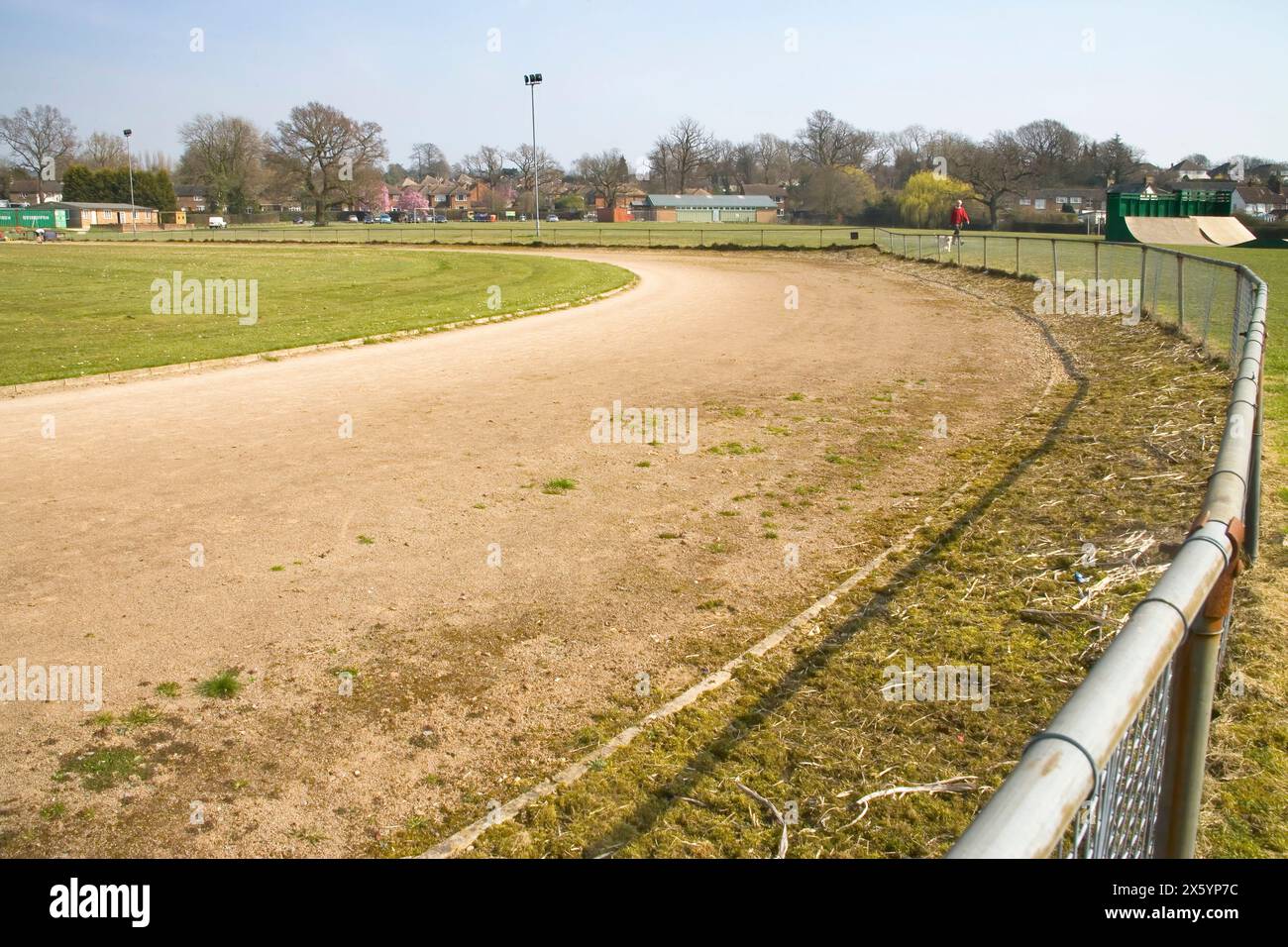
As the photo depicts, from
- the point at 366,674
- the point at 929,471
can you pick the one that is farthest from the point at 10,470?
the point at 929,471

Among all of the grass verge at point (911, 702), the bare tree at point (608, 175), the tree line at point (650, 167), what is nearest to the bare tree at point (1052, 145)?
the tree line at point (650, 167)

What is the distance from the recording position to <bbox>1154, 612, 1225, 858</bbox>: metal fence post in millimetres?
2361

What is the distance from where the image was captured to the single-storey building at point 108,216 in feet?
343

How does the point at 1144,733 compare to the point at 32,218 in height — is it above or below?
below

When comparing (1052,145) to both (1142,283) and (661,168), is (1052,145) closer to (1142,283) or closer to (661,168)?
(661,168)

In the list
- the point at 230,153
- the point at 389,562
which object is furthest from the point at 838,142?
the point at 389,562

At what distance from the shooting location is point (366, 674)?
5777mm

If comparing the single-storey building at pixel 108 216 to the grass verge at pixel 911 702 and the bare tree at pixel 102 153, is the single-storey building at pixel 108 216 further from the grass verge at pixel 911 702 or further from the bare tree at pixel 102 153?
the grass verge at pixel 911 702

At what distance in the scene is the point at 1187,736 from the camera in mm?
2426

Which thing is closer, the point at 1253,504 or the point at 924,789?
the point at 924,789

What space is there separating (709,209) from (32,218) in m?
74.8

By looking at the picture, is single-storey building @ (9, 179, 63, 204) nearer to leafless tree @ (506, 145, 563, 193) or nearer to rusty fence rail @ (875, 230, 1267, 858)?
leafless tree @ (506, 145, 563, 193)

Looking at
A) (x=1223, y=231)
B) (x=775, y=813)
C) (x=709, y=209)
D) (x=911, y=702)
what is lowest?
(x=775, y=813)
